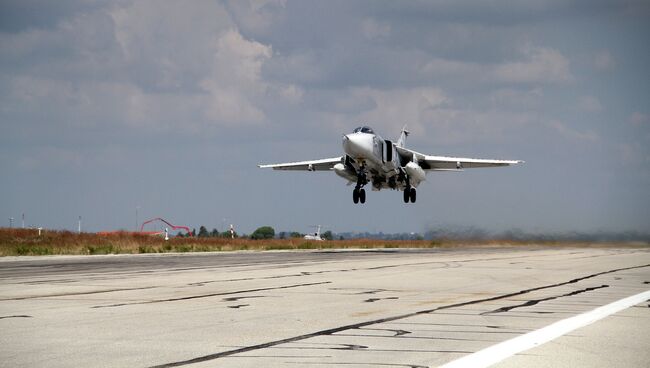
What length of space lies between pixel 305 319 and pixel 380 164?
1380 inches

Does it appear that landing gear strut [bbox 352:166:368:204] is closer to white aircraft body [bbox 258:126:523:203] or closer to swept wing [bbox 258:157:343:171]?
white aircraft body [bbox 258:126:523:203]

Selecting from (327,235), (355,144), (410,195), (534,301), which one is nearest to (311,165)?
(410,195)

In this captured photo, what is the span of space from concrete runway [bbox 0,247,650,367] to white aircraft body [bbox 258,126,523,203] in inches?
823

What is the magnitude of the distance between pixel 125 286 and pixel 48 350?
1021 cm

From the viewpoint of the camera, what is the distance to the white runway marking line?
8.99m

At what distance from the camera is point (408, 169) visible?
52125 millimetres

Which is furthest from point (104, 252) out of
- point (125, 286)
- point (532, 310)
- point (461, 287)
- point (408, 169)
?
point (532, 310)

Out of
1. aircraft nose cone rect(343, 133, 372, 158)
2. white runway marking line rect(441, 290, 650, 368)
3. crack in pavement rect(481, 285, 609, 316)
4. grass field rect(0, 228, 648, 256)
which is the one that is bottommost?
white runway marking line rect(441, 290, 650, 368)

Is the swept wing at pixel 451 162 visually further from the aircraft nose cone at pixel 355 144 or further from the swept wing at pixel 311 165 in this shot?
the aircraft nose cone at pixel 355 144

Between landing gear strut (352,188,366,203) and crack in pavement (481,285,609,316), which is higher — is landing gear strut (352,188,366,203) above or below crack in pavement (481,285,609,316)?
above

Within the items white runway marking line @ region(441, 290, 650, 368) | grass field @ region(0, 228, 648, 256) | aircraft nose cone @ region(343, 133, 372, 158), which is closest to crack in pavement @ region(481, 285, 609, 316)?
white runway marking line @ region(441, 290, 650, 368)

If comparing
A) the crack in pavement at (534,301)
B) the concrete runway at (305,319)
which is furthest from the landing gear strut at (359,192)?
the crack in pavement at (534,301)

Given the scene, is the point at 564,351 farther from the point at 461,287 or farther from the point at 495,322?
the point at 461,287

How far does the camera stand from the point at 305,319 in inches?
515
